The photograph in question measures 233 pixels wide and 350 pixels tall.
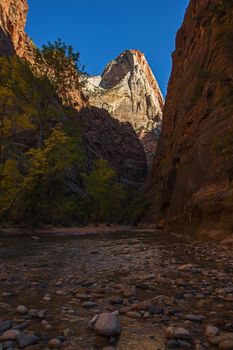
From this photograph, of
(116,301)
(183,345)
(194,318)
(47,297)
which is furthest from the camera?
(47,297)

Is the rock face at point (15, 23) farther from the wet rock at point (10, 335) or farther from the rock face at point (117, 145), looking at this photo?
the wet rock at point (10, 335)

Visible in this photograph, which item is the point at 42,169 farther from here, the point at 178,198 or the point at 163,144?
the point at 163,144

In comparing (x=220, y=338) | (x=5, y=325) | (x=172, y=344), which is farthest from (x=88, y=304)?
(x=220, y=338)

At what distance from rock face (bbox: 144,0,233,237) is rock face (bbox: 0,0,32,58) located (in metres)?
40.9

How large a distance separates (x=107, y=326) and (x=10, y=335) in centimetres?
102

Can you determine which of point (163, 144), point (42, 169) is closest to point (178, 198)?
point (42, 169)

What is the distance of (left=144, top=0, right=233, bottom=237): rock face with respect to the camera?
1270 centimetres

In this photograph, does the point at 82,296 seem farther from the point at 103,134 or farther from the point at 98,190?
the point at 103,134

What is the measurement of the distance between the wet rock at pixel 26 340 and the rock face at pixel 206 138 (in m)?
8.89

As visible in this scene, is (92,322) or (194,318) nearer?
(92,322)

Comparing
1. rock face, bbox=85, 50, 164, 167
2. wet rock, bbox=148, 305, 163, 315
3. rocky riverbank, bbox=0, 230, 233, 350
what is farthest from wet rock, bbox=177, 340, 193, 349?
rock face, bbox=85, 50, 164, 167

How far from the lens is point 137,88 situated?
160375mm

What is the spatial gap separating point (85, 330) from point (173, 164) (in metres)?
26.4

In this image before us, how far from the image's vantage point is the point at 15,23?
215 feet
